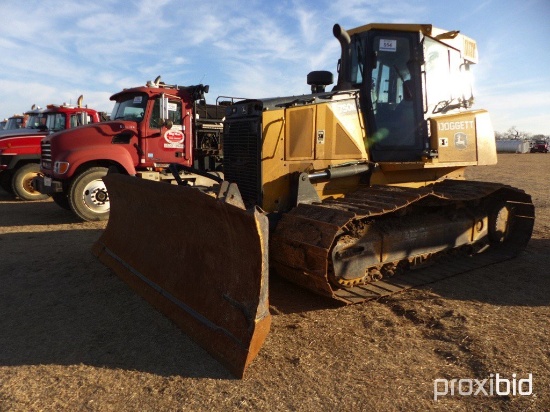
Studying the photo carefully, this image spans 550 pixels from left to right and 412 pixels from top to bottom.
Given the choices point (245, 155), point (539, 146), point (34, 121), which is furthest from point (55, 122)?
point (539, 146)

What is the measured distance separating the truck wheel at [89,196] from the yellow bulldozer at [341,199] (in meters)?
3.06

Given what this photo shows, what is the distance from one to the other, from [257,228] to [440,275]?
2.98m

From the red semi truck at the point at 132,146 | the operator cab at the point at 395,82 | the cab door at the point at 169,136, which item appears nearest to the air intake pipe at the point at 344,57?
the operator cab at the point at 395,82

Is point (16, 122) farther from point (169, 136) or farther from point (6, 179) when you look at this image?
point (169, 136)

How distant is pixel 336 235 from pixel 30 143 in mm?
10545

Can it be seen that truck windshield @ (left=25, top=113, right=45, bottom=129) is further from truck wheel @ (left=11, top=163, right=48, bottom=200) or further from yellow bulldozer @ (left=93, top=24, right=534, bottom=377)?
yellow bulldozer @ (left=93, top=24, right=534, bottom=377)

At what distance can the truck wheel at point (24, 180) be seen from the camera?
11.5 metres

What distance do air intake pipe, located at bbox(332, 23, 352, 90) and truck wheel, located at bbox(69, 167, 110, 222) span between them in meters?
5.46

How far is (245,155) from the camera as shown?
5.00 metres

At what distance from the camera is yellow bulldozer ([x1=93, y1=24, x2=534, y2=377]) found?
3.72m

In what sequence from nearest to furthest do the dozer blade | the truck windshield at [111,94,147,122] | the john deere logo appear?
the dozer blade, the john deere logo, the truck windshield at [111,94,147,122]

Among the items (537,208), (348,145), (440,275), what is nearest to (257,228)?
(348,145)

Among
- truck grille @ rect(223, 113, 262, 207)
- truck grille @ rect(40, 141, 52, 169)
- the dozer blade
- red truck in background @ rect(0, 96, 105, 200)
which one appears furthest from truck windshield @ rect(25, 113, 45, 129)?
truck grille @ rect(223, 113, 262, 207)

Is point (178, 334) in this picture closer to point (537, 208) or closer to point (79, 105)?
point (537, 208)
